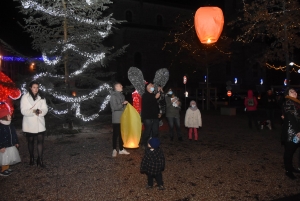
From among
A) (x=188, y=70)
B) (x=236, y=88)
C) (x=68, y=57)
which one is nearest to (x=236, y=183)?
(x=68, y=57)

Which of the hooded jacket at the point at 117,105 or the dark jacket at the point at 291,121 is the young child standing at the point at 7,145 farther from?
the dark jacket at the point at 291,121

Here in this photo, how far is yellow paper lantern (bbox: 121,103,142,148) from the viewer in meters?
8.47

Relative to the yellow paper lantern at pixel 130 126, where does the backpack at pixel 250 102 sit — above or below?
above

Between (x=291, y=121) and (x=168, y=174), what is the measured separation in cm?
268

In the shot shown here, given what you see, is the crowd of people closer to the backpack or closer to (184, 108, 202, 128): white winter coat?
(184, 108, 202, 128): white winter coat

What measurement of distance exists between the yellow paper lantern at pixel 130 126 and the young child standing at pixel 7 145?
2.77 metres

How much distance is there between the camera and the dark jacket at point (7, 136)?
6480 mm

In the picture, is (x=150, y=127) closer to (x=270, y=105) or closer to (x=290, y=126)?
(x=290, y=126)

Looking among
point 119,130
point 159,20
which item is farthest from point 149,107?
point 159,20

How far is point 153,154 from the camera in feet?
18.7

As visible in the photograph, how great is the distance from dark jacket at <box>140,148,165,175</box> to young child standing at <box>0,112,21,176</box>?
9.28 ft

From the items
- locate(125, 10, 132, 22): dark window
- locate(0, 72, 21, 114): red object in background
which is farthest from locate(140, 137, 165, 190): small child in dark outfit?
locate(125, 10, 132, 22): dark window

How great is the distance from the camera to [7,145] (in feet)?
21.5

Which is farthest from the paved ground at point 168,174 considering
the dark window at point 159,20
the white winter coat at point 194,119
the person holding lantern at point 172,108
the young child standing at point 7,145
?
the dark window at point 159,20
